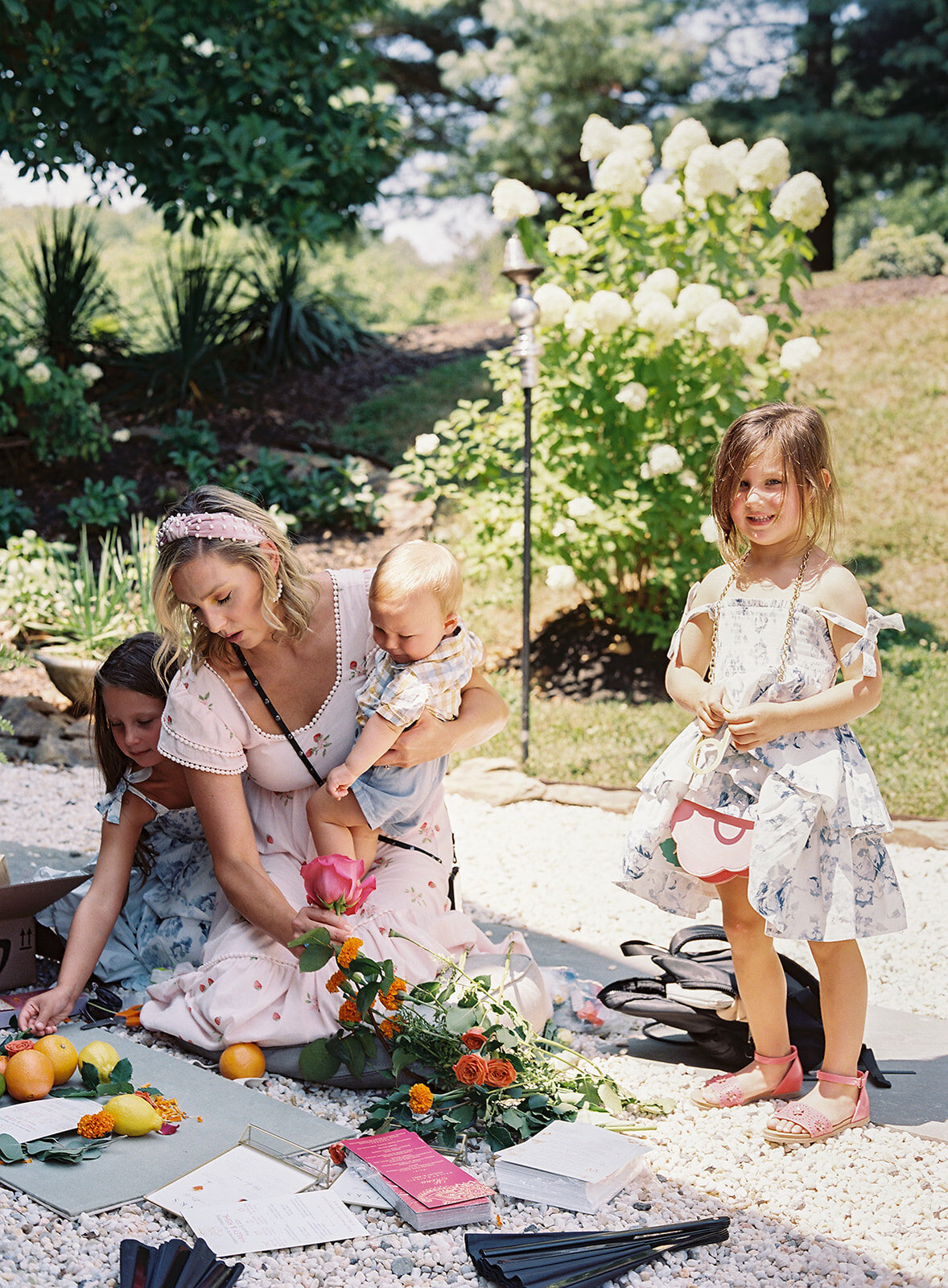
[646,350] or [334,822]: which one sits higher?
[646,350]

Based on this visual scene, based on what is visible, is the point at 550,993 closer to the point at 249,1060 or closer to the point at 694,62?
the point at 249,1060

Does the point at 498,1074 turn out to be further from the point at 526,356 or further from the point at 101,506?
the point at 101,506

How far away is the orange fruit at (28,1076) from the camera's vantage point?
2.00 metres

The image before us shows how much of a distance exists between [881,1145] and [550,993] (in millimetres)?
820

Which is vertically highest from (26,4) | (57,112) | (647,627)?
(26,4)

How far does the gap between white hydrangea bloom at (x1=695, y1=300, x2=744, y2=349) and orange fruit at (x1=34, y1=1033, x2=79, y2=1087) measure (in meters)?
3.93

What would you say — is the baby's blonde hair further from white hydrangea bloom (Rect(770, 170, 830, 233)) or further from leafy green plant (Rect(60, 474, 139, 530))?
leafy green plant (Rect(60, 474, 139, 530))

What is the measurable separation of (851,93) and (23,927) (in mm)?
11254

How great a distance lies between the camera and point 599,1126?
2.07m

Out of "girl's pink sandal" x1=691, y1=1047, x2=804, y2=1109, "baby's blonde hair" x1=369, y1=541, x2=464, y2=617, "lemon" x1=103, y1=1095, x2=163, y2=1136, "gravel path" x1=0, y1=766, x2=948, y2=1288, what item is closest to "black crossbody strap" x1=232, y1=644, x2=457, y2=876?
"baby's blonde hair" x1=369, y1=541, x2=464, y2=617

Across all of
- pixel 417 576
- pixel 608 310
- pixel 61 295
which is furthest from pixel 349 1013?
pixel 61 295

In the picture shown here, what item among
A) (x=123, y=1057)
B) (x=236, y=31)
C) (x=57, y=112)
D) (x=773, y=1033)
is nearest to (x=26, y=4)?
(x=57, y=112)

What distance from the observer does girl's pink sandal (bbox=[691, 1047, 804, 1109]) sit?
85.6 inches

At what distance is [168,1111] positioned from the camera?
1.98m
